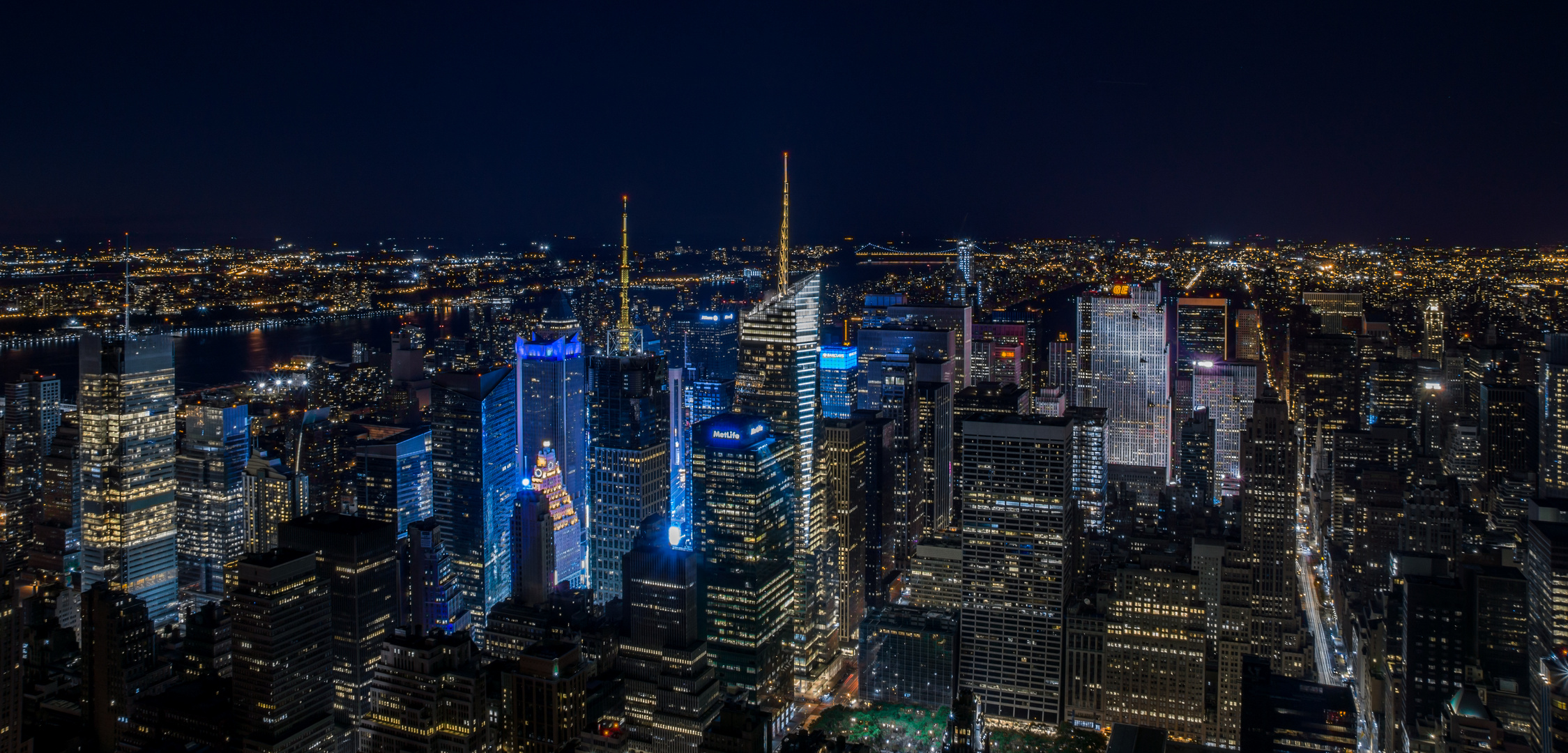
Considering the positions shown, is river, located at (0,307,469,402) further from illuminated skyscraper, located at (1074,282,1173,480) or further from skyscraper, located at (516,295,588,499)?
illuminated skyscraper, located at (1074,282,1173,480)

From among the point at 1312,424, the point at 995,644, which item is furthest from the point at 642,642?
the point at 1312,424

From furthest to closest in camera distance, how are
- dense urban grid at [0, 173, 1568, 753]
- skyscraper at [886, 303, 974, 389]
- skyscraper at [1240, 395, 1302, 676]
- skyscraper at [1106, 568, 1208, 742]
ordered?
1. skyscraper at [886, 303, 974, 389]
2. skyscraper at [1240, 395, 1302, 676]
3. skyscraper at [1106, 568, 1208, 742]
4. dense urban grid at [0, 173, 1568, 753]

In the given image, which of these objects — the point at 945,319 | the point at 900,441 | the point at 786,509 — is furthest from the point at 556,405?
the point at 945,319

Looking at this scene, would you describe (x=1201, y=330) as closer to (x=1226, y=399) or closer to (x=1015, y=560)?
(x=1226, y=399)

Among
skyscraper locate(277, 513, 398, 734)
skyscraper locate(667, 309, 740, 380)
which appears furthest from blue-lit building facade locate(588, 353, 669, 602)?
skyscraper locate(277, 513, 398, 734)

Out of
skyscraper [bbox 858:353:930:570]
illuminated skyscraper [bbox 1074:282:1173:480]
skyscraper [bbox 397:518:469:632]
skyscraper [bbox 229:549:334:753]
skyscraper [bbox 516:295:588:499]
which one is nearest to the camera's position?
skyscraper [bbox 229:549:334:753]

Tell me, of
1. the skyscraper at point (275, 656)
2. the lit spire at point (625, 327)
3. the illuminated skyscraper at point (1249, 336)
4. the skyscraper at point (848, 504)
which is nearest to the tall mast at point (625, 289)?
the lit spire at point (625, 327)

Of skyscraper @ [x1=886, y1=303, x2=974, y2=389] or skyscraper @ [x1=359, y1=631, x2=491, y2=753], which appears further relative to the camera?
skyscraper @ [x1=886, y1=303, x2=974, y2=389]

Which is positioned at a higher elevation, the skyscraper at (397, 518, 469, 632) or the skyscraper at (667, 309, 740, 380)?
the skyscraper at (667, 309, 740, 380)
